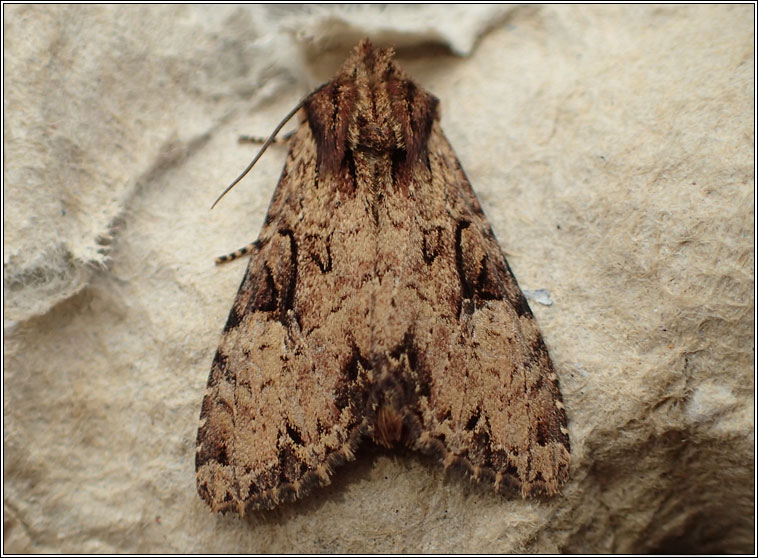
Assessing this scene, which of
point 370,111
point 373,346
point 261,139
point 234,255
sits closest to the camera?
point 373,346

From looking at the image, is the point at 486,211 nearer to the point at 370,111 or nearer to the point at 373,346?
the point at 370,111

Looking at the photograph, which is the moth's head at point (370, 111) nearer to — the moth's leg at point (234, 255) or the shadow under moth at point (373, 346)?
the shadow under moth at point (373, 346)

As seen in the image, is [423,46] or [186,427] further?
[423,46]

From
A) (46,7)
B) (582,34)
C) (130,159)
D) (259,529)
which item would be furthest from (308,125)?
(259,529)

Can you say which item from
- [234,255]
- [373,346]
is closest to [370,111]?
[234,255]

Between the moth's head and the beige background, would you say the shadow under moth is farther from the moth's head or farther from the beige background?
the beige background

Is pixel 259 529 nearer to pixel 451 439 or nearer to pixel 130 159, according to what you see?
pixel 451 439

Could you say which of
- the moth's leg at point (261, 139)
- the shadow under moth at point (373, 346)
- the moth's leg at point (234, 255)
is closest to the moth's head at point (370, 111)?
the shadow under moth at point (373, 346)
